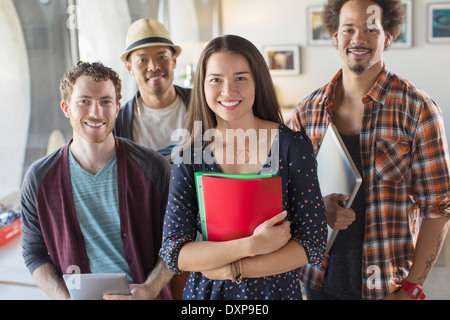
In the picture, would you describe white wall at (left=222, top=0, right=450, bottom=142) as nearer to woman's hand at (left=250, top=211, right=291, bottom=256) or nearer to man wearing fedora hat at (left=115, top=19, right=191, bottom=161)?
man wearing fedora hat at (left=115, top=19, right=191, bottom=161)

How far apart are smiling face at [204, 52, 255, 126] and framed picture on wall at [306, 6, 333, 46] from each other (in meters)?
0.50

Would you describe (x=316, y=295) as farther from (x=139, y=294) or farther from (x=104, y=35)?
(x=104, y=35)

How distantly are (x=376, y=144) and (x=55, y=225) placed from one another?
109 cm

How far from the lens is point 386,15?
1.30 meters

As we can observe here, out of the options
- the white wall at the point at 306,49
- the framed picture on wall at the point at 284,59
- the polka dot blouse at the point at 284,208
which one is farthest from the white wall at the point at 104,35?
the polka dot blouse at the point at 284,208

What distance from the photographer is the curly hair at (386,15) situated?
1.29m

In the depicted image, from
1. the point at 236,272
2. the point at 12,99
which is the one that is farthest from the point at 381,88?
the point at 12,99

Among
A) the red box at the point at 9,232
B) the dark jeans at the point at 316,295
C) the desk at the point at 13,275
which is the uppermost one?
the red box at the point at 9,232

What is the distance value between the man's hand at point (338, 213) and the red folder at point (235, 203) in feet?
1.01

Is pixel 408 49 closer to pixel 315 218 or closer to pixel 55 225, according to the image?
pixel 315 218

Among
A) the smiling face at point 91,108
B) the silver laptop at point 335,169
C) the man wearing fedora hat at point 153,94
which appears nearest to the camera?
the silver laptop at point 335,169

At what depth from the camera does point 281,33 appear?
146 cm

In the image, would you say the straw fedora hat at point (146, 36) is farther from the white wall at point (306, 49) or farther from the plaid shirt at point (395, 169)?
the plaid shirt at point (395, 169)
